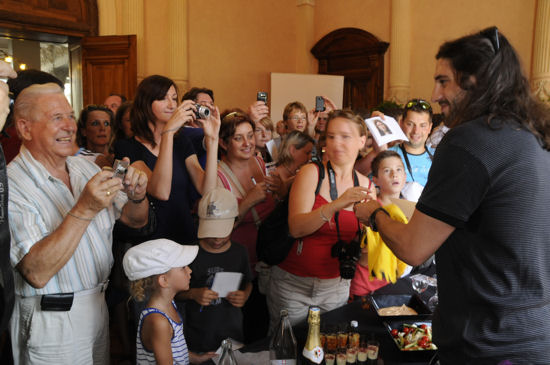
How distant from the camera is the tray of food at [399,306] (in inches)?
74.0

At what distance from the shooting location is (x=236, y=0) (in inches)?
333

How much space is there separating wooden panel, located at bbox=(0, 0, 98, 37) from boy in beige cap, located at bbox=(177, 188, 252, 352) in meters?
5.36

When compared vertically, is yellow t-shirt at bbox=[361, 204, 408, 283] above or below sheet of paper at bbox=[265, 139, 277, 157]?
below

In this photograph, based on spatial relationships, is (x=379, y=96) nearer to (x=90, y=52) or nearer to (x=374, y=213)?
(x=90, y=52)

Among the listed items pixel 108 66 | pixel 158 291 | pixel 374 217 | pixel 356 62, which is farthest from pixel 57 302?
pixel 356 62

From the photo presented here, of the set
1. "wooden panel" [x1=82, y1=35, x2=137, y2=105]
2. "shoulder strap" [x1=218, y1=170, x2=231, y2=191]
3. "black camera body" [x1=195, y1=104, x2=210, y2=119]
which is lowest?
"shoulder strap" [x1=218, y1=170, x2=231, y2=191]

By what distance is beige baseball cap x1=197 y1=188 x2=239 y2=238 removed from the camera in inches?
86.4

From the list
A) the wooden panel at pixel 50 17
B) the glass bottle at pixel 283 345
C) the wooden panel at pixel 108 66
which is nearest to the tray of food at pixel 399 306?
the glass bottle at pixel 283 345

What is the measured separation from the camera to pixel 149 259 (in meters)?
1.71

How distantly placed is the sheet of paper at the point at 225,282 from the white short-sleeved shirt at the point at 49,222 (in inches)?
21.9

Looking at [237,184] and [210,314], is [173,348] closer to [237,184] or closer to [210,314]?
[210,314]

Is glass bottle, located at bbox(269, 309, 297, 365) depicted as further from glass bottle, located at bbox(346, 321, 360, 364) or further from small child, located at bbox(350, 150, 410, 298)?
small child, located at bbox(350, 150, 410, 298)

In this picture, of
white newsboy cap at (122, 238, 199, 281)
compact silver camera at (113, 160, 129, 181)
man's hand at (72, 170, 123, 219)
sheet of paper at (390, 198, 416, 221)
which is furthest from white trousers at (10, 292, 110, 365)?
sheet of paper at (390, 198, 416, 221)

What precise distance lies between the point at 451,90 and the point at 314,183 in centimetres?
94
